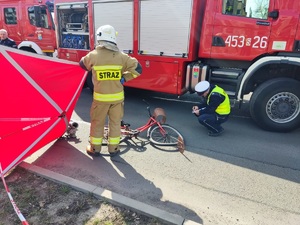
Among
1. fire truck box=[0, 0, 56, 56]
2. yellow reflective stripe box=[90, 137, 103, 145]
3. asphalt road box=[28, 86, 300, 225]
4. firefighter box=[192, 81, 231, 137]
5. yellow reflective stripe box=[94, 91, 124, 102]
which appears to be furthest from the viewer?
fire truck box=[0, 0, 56, 56]

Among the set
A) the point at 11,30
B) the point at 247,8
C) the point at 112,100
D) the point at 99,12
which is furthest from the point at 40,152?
the point at 11,30

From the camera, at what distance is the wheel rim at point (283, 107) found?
503 cm

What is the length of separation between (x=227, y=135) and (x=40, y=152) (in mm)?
3340

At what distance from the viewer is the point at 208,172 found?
3701 millimetres

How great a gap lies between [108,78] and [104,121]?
0.70 metres

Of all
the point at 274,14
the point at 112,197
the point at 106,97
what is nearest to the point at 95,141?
the point at 106,97

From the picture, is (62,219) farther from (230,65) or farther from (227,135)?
(230,65)

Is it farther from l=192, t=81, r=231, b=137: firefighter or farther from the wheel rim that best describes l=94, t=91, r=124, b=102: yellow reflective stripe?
the wheel rim

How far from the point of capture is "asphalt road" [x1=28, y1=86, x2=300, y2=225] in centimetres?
294

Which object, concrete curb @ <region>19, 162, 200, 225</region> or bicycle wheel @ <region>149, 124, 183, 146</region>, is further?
bicycle wheel @ <region>149, 124, 183, 146</region>

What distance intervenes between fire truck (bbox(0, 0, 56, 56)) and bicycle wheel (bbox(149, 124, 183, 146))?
22.6 feet

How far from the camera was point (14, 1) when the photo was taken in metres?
9.73

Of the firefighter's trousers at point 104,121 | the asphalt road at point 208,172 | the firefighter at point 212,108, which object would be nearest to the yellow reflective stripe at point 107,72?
the firefighter's trousers at point 104,121

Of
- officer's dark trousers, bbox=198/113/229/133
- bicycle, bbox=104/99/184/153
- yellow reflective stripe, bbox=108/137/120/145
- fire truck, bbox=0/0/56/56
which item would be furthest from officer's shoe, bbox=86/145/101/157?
fire truck, bbox=0/0/56/56
